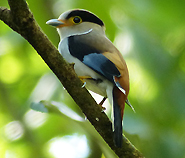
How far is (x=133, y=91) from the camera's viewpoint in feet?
8.18

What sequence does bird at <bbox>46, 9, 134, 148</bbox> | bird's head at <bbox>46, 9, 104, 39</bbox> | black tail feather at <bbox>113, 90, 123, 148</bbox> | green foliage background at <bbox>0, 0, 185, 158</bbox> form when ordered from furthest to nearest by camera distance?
bird's head at <bbox>46, 9, 104, 39</bbox>
green foliage background at <bbox>0, 0, 185, 158</bbox>
bird at <bbox>46, 9, 134, 148</bbox>
black tail feather at <bbox>113, 90, 123, 148</bbox>

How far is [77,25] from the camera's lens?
94.1 inches

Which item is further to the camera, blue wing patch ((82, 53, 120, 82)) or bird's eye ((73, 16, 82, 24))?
bird's eye ((73, 16, 82, 24))

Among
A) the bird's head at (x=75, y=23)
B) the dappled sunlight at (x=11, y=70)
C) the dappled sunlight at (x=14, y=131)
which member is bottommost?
the dappled sunlight at (x=14, y=131)

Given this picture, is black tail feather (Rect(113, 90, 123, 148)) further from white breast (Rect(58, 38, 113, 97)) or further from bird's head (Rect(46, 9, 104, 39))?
bird's head (Rect(46, 9, 104, 39))

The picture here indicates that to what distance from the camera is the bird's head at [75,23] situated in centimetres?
234

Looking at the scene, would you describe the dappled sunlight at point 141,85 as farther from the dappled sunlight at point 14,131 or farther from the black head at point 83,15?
the dappled sunlight at point 14,131

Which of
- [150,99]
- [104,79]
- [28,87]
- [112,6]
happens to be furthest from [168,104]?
[28,87]

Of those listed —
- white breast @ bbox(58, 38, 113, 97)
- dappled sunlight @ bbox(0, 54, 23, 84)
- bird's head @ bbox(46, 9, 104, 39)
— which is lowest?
dappled sunlight @ bbox(0, 54, 23, 84)

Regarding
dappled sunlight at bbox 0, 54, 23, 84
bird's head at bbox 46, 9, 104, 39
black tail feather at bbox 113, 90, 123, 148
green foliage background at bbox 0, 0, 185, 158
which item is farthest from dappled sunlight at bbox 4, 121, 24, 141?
black tail feather at bbox 113, 90, 123, 148

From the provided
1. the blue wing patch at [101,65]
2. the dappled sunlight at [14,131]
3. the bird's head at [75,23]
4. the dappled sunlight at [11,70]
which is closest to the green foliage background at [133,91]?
the dappled sunlight at [14,131]

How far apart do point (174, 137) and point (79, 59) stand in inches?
31.0

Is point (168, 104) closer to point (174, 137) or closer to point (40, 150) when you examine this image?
point (174, 137)

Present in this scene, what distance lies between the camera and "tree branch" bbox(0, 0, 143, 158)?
4.83ft
